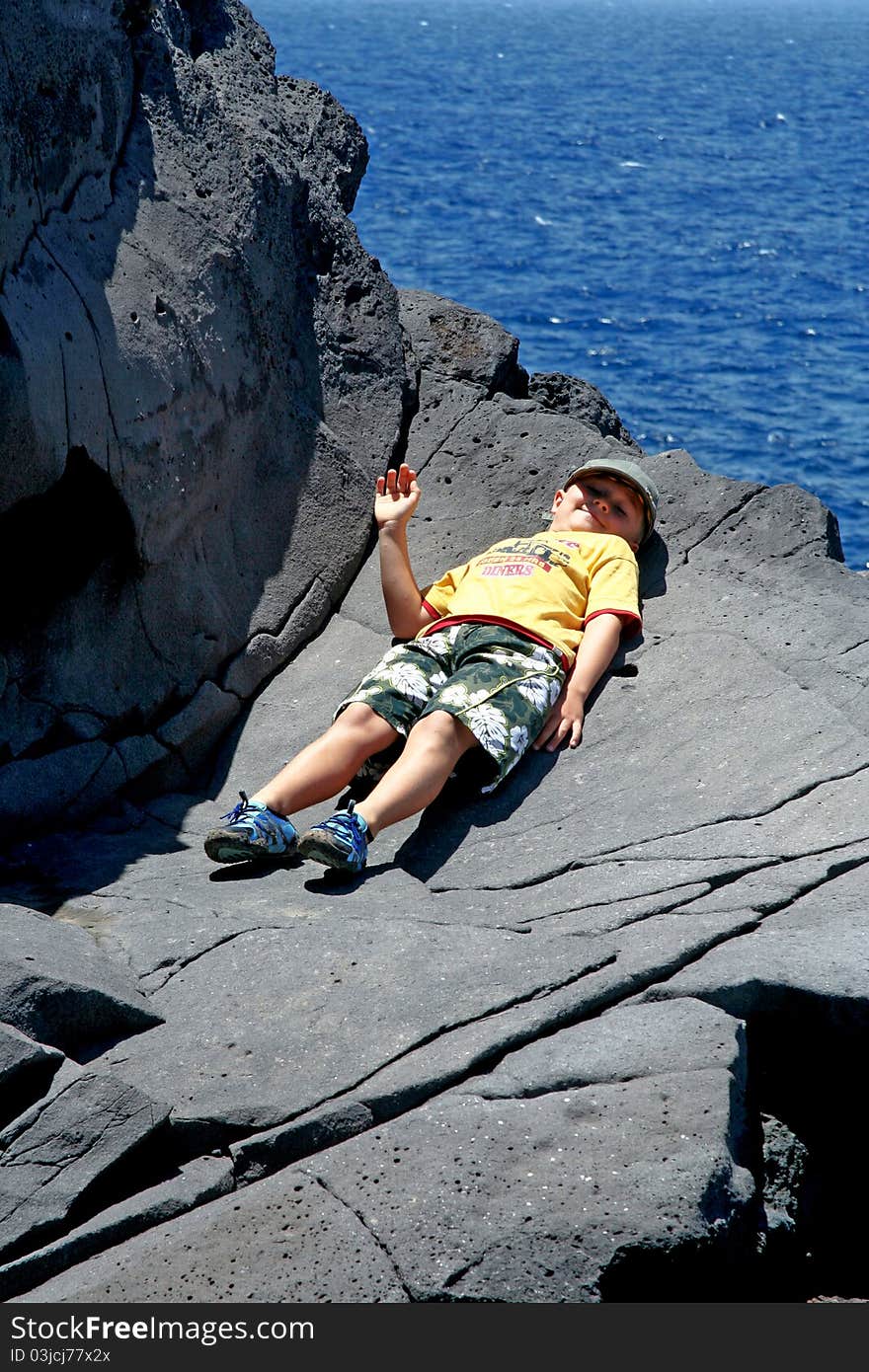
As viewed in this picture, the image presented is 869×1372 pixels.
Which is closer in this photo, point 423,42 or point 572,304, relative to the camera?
point 572,304

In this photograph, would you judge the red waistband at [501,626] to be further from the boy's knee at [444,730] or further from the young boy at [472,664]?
the boy's knee at [444,730]

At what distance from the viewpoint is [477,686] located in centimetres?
378

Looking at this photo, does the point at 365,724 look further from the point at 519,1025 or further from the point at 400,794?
the point at 519,1025

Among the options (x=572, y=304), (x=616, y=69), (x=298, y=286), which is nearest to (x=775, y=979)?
(x=298, y=286)

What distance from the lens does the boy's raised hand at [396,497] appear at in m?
4.45

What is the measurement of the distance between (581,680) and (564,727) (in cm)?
14

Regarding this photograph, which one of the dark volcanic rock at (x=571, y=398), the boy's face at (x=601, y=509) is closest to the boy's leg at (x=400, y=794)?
the boy's face at (x=601, y=509)

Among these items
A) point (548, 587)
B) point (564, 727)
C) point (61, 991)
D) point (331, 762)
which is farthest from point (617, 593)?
point (61, 991)

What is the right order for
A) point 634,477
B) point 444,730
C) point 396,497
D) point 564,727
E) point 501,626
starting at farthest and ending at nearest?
1. point 396,497
2. point 634,477
3. point 501,626
4. point 564,727
5. point 444,730

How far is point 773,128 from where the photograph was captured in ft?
90.5

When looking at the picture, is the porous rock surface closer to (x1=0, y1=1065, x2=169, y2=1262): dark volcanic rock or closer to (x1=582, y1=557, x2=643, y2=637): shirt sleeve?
(x1=0, y1=1065, x2=169, y2=1262): dark volcanic rock

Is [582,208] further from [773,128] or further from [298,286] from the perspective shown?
[298,286]

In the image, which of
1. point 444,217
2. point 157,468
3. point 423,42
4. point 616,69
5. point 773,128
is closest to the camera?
point 157,468
